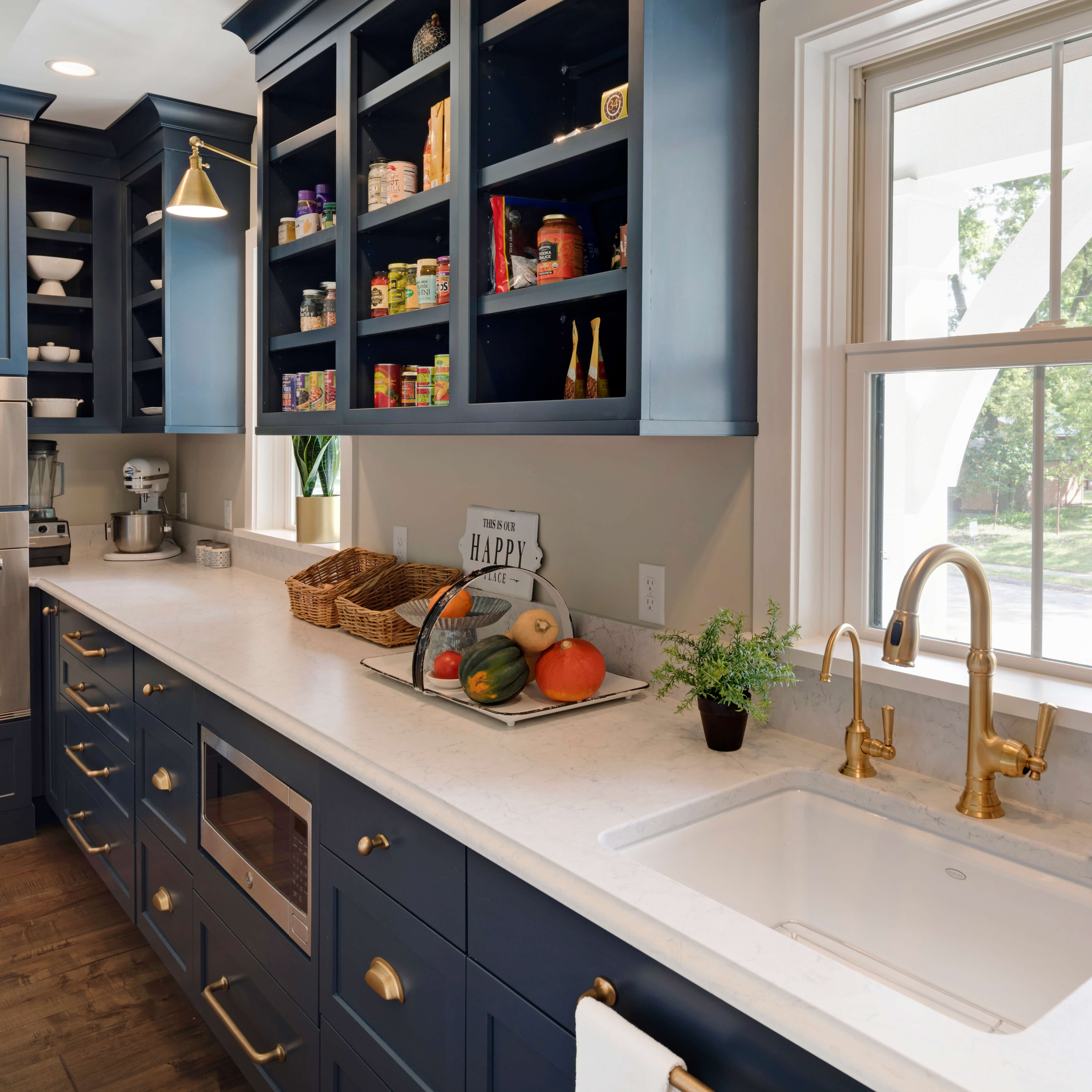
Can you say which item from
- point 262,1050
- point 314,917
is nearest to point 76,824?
point 262,1050

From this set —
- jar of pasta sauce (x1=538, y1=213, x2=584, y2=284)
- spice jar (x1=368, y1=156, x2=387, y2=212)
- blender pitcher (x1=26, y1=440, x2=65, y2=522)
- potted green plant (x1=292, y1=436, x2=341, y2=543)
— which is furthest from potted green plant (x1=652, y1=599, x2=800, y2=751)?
blender pitcher (x1=26, y1=440, x2=65, y2=522)

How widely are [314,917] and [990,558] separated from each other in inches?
49.0

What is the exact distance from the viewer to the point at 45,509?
3.59 m

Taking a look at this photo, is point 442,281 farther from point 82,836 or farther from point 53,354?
point 53,354

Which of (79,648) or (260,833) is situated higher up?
(79,648)

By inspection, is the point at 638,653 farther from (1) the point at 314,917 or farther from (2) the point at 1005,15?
(2) the point at 1005,15

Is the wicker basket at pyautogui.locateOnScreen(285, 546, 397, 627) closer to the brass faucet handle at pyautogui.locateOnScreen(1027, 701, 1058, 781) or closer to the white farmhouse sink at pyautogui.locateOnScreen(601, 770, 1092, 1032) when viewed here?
the white farmhouse sink at pyautogui.locateOnScreen(601, 770, 1092, 1032)

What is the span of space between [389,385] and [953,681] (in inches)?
53.0

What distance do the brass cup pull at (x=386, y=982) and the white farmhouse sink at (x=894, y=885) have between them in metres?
0.45

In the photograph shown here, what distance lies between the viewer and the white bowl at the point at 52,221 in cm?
352

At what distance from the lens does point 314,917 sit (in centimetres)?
158

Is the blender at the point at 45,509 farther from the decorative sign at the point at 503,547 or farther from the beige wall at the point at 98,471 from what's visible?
the decorative sign at the point at 503,547

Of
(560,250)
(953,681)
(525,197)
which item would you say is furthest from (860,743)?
(525,197)

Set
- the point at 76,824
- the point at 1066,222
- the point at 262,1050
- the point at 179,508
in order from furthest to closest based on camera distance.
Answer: the point at 179,508
the point at 76,824
the point at 262,1050
the point at 1066,222
